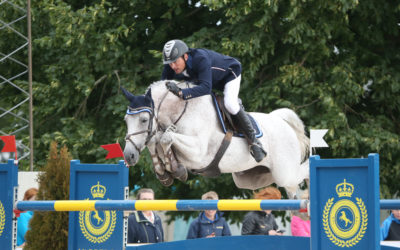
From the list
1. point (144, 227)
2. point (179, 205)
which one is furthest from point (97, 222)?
point (144, 227)

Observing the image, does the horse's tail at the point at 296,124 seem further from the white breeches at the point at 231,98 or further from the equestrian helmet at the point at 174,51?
the equestrian helmet at the point at 174,51

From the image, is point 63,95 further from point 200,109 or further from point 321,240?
point 321,240

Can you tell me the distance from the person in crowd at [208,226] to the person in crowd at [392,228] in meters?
1.43

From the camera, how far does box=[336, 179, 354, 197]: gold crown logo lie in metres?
3.50

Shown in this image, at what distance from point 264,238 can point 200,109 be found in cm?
93

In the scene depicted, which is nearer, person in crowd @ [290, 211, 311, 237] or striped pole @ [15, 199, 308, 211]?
striped pole @ [15, 199, 308, 211]

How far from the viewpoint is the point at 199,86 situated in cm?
415

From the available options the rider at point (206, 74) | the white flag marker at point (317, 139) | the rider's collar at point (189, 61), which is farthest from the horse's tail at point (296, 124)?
the rider's collar at point (189, 61)

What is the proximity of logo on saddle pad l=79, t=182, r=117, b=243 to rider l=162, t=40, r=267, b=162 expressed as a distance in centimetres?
91

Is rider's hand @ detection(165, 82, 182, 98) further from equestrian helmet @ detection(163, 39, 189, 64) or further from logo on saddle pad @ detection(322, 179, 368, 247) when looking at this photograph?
logo on saddle pad @ detection(322, 179, 368, 247)

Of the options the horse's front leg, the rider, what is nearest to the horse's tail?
the rider

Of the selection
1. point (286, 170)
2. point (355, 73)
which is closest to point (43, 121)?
point (355, 73)

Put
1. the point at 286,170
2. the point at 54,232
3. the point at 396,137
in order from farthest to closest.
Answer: the point at 396,137 < the point at 54,232 < the point at 286,170

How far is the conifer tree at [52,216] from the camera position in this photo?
16.6 feet
